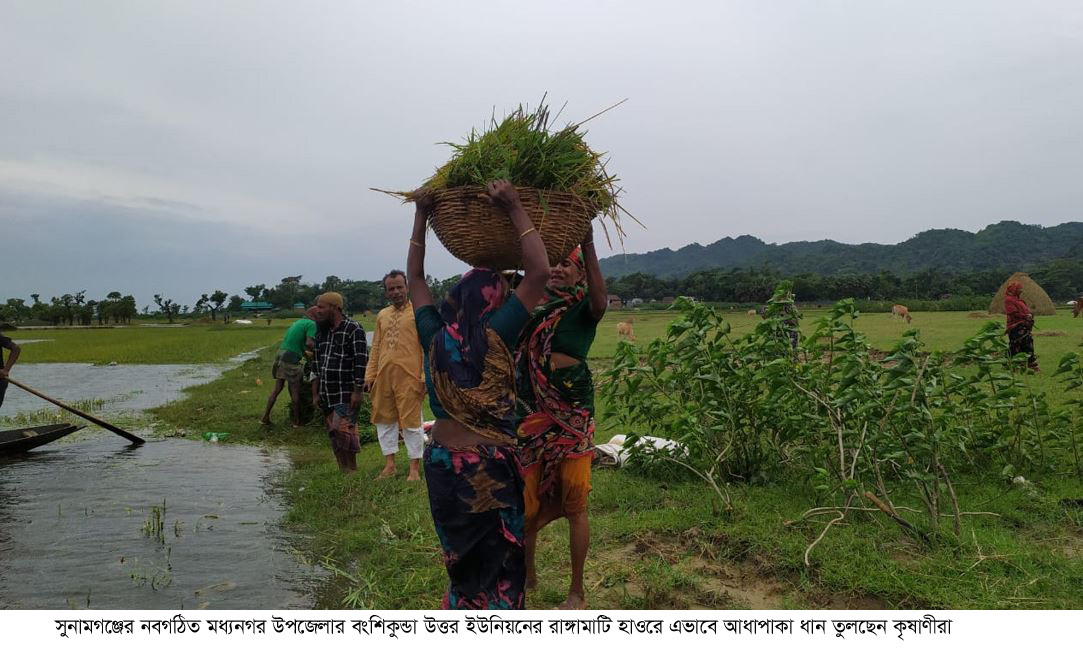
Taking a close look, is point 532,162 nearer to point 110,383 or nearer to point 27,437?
point 27,437

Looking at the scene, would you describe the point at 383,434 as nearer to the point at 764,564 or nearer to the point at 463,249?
the point at 764,564

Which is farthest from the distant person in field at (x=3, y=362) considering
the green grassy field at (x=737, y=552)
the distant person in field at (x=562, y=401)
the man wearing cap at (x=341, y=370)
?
the distant person in field at (x=562, y=401)

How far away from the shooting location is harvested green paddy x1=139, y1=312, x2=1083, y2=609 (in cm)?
336

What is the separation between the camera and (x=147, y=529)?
16.4 feet

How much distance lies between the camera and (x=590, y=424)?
3340mm

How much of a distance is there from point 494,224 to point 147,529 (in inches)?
164

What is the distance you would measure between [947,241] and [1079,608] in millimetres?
137029

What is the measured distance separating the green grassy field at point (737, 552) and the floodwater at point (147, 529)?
13.7 inches

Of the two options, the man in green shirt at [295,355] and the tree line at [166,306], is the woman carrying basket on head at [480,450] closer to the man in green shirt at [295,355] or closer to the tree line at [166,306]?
the man in green shirt at [295,355]

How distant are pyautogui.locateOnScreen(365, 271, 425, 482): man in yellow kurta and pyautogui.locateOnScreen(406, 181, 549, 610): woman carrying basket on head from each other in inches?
149

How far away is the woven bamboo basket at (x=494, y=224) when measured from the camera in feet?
8.01

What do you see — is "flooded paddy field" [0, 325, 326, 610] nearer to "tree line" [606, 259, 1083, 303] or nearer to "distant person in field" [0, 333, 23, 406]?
"distant person in field" [0, 333, 23, 406]

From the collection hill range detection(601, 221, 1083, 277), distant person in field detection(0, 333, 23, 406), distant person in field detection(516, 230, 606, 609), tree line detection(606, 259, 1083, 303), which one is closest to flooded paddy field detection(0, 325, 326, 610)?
distant person in field detection(0, 333, 23, 406)
